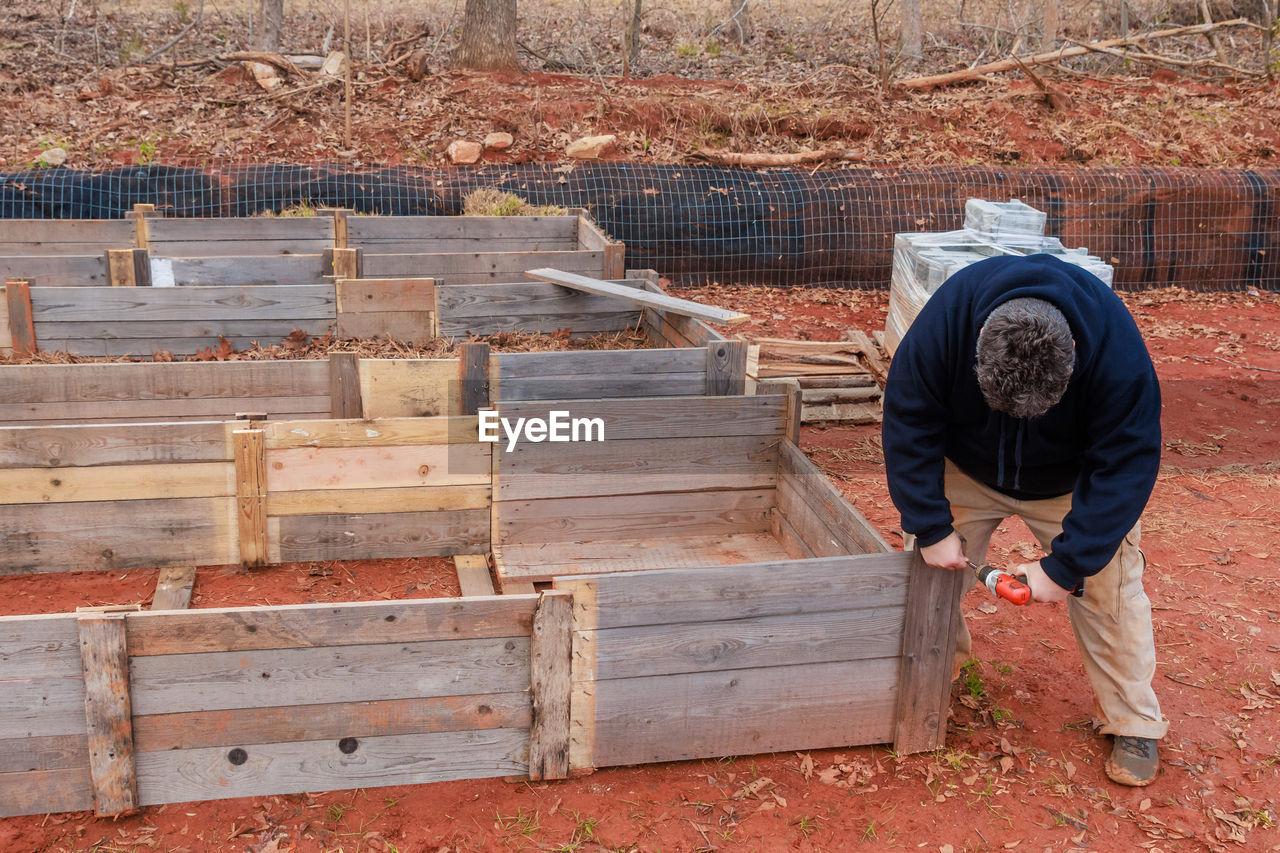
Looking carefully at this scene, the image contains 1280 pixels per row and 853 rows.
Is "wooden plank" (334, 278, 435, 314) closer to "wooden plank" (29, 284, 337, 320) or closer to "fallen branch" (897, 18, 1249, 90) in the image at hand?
"wooden plank" (29, 284, 337, 320)

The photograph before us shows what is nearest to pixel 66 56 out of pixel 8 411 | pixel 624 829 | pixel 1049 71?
pixel 8 411

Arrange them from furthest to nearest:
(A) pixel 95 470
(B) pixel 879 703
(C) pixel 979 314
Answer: (A) pixel 95 470, (B) pixel 879 703, (C) pixel 979 314

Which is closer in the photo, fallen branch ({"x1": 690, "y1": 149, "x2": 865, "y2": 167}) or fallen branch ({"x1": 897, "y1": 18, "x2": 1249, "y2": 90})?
fallen branch ({"x1": 690, "y1": 149, "x2": 865, "y2": 167})

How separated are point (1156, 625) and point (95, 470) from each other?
5062 mm

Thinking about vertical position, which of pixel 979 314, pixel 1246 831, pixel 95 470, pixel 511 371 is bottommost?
pixel 1246 831

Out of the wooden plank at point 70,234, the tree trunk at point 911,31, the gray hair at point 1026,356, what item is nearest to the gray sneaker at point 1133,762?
the gray hair at point 1026,356

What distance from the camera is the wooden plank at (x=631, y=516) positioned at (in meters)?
5.43

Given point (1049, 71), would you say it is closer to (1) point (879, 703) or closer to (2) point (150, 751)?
(1) point (879, 703)

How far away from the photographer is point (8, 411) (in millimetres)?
5543

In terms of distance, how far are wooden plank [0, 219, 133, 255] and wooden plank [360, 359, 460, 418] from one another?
4128mm

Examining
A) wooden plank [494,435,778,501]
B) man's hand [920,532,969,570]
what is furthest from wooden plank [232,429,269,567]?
man's hand [920,532,969,570]

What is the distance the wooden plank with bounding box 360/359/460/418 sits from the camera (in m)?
5.69

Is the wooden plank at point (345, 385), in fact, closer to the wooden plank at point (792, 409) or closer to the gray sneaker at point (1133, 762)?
the wooden plank at point (792, 409)

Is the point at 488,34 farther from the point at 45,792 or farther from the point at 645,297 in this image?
the point at 45,792
